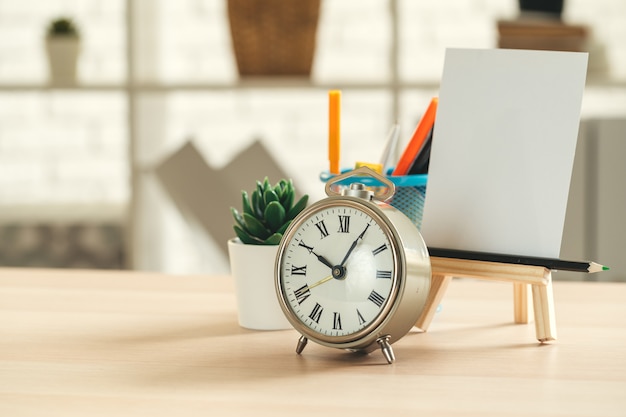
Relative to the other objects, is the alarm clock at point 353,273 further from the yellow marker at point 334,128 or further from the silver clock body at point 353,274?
the yellow marker at point 334,128

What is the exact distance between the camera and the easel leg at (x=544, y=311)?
2.73ft

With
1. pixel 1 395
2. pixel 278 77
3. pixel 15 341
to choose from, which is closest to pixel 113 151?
pixel 278 77

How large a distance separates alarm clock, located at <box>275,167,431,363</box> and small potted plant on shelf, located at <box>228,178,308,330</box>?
0.37ft

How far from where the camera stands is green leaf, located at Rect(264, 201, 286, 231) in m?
0.91

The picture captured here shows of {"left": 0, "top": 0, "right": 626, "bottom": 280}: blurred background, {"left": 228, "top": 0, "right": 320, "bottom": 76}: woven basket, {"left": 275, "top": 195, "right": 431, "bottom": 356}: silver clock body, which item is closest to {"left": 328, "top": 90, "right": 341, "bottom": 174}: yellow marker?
{"left": 275, "top": 195, "right": 431, "bottom": 356}: silver clock body

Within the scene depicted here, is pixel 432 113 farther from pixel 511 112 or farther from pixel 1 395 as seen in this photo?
pixel 1 395

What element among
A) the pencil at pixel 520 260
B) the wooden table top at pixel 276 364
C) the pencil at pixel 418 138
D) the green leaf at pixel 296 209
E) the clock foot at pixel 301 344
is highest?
the pencil at pixel 418 138

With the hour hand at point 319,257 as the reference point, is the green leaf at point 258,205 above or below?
above

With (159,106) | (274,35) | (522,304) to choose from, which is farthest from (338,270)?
(159,106)

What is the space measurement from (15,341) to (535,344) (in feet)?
1.69

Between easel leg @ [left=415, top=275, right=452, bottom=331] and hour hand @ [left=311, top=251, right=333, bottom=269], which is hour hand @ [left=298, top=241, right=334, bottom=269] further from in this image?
easel leg @ [left=415, top=275, right=452, bottom=331]

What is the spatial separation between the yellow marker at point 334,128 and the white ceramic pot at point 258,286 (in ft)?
0.36

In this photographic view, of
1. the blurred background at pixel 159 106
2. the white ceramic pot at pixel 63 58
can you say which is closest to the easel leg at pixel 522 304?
the blurred background at pixel 159 106

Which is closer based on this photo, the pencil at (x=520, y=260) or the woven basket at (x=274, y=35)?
the pencil at (x=520, y=260)
